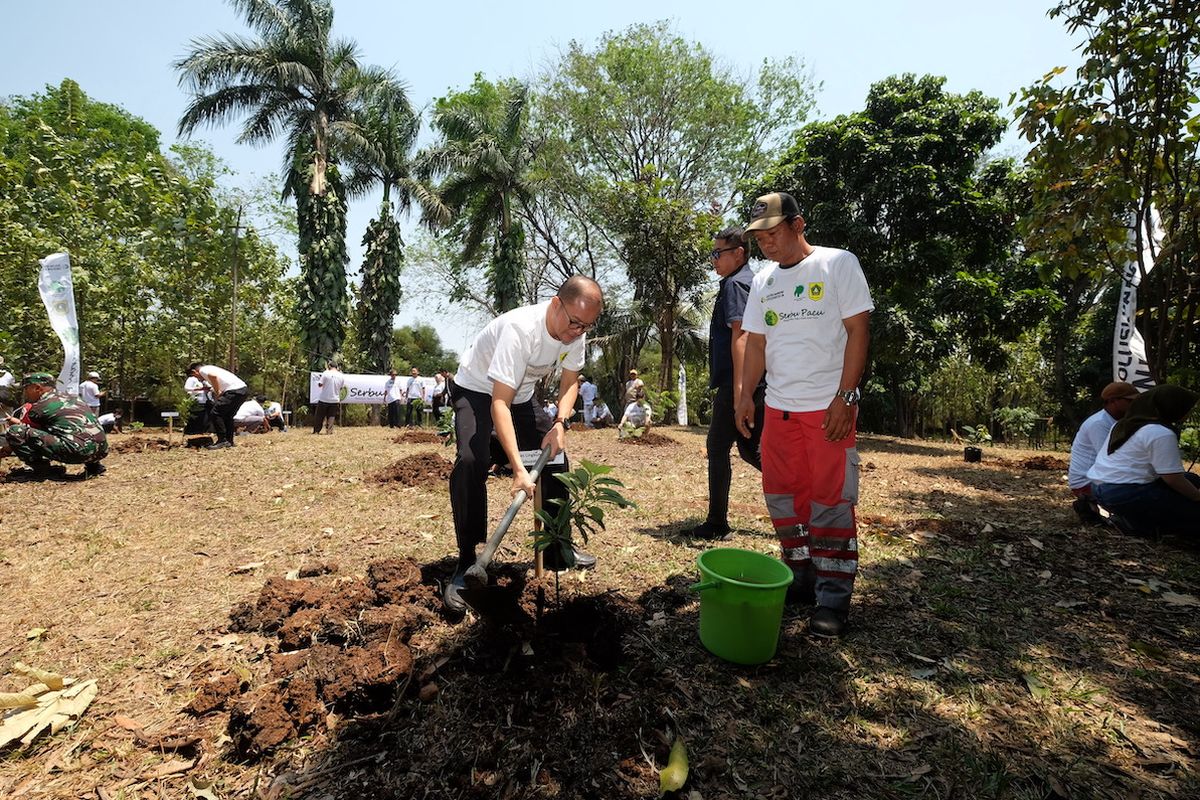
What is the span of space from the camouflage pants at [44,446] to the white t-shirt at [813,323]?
26.9ft

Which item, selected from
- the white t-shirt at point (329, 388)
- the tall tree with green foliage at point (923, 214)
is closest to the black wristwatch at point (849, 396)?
the tall tree with green foliage at point (923, 214)

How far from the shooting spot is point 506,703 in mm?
2078

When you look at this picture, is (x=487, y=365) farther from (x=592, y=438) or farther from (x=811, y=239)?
(x=811, y=239)

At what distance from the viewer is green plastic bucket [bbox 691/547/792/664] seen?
7.23 feet

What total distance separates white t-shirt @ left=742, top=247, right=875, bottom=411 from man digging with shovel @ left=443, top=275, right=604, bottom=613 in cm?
95

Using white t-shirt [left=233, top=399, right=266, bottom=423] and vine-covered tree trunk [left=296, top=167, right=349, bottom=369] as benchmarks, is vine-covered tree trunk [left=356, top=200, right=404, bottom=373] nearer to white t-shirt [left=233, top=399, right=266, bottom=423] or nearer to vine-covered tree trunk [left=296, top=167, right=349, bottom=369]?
vine-covered tree trunk [left=296, top=167, right=349, bottom=369]

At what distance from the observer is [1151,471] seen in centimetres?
398

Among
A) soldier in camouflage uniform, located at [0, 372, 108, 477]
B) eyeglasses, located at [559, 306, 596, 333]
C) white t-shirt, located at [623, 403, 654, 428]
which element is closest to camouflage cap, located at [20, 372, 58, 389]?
soldier in camouflage uniform, located at [0, 372, 108, 477]

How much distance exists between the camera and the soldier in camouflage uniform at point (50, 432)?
6.34m

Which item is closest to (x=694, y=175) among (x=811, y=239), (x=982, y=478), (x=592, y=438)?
(x=811, y=239)

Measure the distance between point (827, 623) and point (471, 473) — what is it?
1.93 metres

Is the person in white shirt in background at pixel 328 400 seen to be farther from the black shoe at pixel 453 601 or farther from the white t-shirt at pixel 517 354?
the black shoe at pixel 453 601

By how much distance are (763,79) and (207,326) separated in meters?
23.7

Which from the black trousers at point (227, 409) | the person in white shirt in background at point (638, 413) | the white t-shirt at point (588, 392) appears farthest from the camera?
the white t-shirt at point (588, 392)
